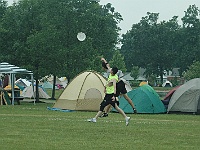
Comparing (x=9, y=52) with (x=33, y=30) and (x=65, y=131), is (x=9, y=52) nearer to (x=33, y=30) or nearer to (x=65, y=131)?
(x=33, y=30)

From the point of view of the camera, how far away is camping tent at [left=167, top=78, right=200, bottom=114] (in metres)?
25.9

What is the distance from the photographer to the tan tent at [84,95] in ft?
89.9

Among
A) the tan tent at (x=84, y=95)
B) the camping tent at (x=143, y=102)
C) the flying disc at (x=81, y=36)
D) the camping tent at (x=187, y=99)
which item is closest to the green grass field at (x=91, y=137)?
the camping tent at (x=143, y=102)

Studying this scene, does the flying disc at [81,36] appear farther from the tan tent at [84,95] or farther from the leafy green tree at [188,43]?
the leafy green tree at [188,43]

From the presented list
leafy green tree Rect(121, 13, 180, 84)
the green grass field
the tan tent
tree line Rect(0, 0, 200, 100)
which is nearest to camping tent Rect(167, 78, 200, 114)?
the tan tent

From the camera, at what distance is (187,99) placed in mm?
26203

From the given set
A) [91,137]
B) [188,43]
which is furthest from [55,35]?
[188,43]

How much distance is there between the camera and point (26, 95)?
4509 cm

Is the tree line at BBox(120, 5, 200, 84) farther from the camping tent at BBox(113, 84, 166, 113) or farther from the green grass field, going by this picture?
the green grass field

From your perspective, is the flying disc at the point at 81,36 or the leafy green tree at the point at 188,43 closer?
the flying disc at the point at 81,36

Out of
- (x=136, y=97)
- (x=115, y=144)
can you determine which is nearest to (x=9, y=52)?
(x=136, y=97)

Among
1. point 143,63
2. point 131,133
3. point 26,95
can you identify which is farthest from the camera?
point 143,63

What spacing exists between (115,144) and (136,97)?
561 inches

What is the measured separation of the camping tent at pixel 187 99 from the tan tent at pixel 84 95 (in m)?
3.53
